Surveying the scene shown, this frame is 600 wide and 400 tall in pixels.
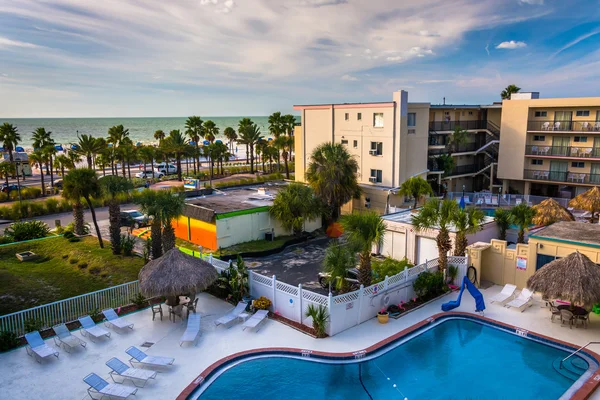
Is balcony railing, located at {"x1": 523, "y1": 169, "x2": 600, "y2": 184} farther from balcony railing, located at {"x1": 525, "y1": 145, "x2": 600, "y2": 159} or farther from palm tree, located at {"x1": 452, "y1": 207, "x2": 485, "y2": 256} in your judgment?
palm tree, located at {"x1": 452, "y1": 207, "x2": 485, "y2": 256}

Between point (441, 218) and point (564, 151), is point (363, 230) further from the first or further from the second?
point (564, 151)

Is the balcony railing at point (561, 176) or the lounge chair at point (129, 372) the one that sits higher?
the balcony railing at point (561, 176)

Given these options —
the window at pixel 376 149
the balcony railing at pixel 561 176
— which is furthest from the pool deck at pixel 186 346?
the balcony railing at pixel 561 176

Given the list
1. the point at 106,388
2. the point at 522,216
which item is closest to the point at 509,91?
the point at 522,216

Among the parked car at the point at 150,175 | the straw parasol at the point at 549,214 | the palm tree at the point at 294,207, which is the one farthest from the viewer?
the parked car at the point at 150,175

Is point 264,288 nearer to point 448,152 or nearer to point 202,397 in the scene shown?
point 202,397

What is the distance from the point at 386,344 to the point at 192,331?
711 centimetres

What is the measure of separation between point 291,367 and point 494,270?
12.4m

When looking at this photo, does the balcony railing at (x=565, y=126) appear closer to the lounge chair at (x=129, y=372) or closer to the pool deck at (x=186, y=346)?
the pool deck at (x=186, y=346)

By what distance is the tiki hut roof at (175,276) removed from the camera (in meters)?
16.9

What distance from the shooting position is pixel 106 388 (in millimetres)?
12266

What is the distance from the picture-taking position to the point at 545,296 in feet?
54.6

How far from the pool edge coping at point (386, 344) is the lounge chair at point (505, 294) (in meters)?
1.68

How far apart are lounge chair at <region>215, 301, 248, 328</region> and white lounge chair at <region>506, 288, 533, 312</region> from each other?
11.4m
